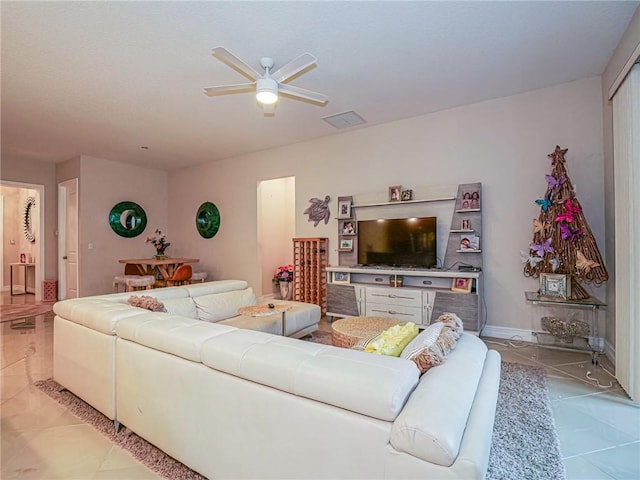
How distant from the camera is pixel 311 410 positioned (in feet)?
3.80

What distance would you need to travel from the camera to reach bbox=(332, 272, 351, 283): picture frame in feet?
15.1

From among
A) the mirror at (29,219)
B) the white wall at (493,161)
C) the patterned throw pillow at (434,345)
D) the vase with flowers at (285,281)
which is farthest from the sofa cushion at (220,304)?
the mirror at (29,219)

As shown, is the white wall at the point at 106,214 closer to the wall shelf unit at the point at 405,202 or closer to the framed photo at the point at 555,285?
the wall shelf unit at the point at 405,202

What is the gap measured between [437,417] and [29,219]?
32.5ft

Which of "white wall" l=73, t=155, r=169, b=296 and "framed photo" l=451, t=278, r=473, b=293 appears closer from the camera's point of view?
"framed photo" l=451, t=278, r=473, b=293

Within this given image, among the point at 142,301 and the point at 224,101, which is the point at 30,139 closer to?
the point at 224,101

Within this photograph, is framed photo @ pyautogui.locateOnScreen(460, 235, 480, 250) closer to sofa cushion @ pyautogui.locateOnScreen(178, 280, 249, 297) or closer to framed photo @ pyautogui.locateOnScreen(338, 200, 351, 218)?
framed photo @ pyautogui.locateOnScreen(338, 200, 351, 218)

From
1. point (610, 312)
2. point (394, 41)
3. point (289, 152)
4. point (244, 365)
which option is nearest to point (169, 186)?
point (289, 152)

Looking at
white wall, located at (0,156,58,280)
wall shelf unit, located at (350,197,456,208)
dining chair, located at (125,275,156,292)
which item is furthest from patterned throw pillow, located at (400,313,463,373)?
white wall, located at (0,156,58,280)

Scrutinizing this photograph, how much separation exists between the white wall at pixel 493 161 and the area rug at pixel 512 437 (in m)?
1.63

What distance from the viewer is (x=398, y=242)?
4418 millimetres

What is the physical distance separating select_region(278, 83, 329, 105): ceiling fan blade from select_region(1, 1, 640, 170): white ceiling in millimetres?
291

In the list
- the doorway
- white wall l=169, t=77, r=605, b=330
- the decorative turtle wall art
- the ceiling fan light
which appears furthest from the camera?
the doorway

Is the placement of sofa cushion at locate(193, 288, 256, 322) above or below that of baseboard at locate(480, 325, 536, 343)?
above
